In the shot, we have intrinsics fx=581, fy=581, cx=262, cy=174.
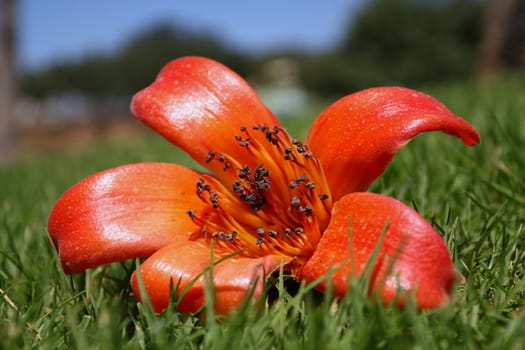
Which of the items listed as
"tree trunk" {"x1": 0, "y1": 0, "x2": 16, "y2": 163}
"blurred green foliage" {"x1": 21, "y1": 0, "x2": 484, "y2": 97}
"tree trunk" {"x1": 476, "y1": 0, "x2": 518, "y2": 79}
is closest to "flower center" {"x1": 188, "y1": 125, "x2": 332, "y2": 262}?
"tree trunk" {"x1": 476, "y1": 0, "x2": 518, "y2": 79}

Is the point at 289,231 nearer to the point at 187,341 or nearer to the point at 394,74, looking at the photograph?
the point at 187,341

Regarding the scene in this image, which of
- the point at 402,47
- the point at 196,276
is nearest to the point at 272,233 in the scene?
the point at 196,276

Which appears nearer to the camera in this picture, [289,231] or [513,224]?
[289,231]

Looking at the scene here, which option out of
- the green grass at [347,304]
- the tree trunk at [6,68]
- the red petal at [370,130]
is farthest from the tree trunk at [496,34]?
the tree trunk at [6,68]

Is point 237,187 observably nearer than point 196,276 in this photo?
No

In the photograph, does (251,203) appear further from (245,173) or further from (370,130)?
(370,130)

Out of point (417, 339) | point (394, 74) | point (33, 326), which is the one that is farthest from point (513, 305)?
point (394, 74)
